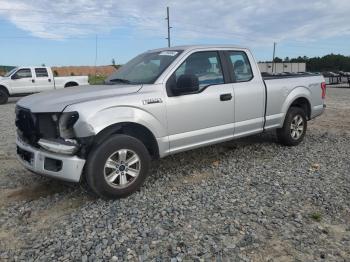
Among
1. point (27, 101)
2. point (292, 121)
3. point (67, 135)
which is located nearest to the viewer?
point (67, 135)

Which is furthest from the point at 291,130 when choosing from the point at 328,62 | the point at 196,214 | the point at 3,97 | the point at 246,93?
the point at 328,62

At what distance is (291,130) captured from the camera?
6.76 meters

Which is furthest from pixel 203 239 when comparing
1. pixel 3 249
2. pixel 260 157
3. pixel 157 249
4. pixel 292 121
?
pixel 292 121

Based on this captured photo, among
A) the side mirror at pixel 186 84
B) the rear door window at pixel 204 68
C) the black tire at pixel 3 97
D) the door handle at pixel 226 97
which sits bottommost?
the black tire at pixel 3 97

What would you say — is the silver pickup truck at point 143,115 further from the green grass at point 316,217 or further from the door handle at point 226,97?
the green grass at point 316,217

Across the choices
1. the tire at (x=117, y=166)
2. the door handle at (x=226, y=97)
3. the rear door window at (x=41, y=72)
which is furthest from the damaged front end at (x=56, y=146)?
the rear door window at (x=41, y=72)

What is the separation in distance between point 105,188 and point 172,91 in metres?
1.48

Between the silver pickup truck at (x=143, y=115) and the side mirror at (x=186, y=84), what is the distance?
13 millimetres

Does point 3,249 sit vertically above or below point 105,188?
below

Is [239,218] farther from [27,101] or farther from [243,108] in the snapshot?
[27,101]

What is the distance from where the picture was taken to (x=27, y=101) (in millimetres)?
4645

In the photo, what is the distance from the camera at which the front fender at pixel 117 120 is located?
4.03 meters

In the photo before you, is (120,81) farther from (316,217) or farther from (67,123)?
(316,217)

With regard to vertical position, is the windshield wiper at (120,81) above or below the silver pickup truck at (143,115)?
above
